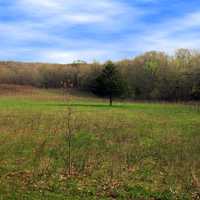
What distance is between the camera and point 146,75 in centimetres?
8038

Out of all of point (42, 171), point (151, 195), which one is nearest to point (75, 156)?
point (42, 171)

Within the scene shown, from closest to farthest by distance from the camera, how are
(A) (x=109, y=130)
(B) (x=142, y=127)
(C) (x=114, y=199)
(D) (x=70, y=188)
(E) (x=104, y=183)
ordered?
(C) (x=114, y=199) → (D) (x=70, y=188) → (E) (x=104, y=183) → (A) (x=109, y=130) → (B) (x=142, y=127)

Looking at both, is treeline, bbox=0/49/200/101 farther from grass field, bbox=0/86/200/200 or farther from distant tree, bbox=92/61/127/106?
grass field, bbox=0/86/200/200

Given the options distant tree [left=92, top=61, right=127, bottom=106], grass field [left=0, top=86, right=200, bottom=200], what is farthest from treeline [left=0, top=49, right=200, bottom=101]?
grass field [left=0, top=86, right=200, bottom=200]

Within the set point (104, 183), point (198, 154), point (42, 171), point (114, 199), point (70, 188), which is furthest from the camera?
point (198, 154)

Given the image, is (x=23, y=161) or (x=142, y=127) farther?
(x=142, y=127)

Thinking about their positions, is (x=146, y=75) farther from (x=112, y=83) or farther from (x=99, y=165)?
(x=99, y=165)

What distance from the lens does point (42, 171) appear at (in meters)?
10.1

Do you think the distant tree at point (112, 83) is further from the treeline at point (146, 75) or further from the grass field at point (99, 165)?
the grass field at point (99, 165)

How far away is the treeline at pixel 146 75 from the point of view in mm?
71000

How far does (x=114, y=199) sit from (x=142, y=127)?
1436cm

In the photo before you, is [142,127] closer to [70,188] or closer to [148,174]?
[148,174]

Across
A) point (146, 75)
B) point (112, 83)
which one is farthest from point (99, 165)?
point (146, 75)

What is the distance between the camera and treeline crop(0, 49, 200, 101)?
71.0 meters
